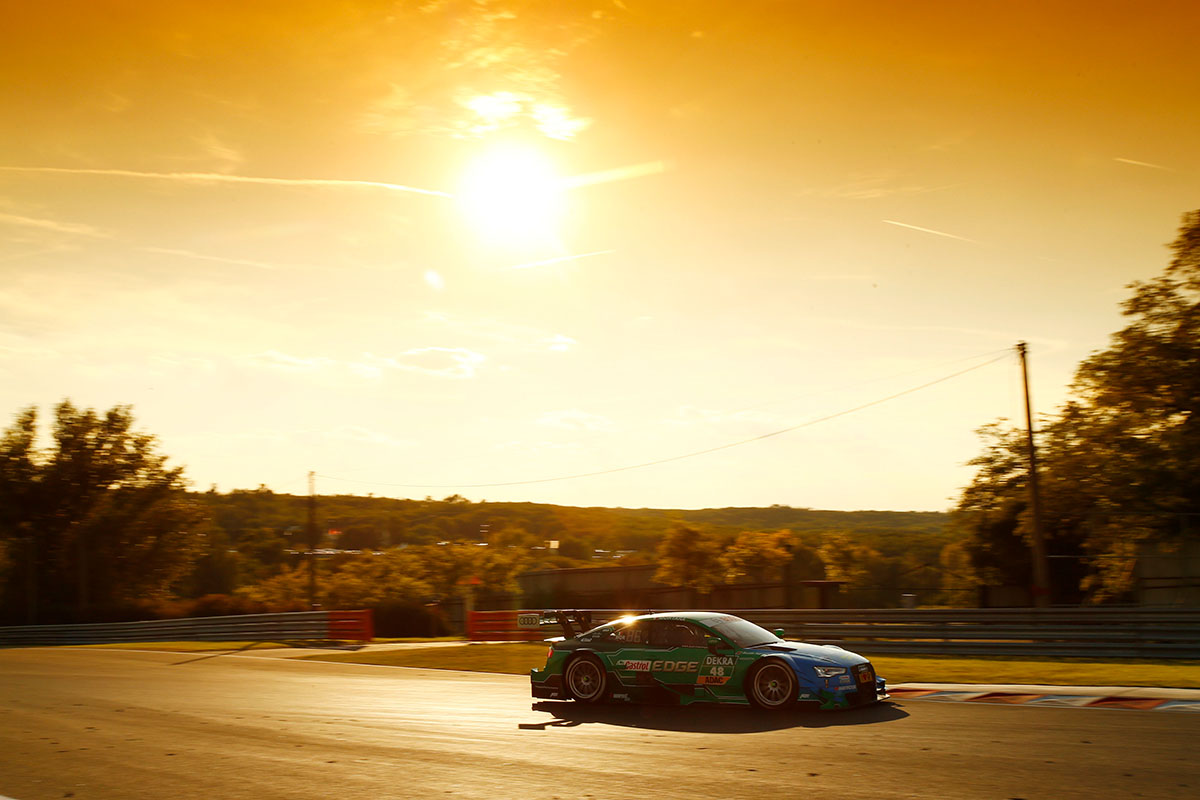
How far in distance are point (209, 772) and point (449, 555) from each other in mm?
93449

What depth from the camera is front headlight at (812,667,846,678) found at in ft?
39.2

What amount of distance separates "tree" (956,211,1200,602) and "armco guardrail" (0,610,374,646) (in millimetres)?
24149

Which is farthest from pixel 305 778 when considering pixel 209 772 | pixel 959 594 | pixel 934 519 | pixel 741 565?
pixel 934 519

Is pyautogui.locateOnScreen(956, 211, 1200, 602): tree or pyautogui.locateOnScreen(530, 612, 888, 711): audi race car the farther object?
pyautogui.locateOnScreen(956, 211, 1200, 602): tree

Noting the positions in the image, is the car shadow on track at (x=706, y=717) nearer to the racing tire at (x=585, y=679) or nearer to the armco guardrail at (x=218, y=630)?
the racing tire at (x=585, y=679)

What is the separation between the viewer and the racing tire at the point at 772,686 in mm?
11992

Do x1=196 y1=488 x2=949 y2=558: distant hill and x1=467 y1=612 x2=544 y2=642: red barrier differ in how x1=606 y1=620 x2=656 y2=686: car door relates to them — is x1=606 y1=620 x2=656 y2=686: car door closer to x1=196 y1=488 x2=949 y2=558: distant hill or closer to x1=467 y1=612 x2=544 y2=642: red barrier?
x1=467 y1=612 x2=544 y2=642: red barrier

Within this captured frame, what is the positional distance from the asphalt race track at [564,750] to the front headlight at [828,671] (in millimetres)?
449

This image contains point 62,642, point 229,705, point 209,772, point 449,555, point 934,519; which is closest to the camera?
point 209,772

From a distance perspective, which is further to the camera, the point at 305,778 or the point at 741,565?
the point at 741,565

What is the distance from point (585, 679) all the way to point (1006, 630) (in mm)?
10502

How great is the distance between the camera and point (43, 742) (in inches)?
450

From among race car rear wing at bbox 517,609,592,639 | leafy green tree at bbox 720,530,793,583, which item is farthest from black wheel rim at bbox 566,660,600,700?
leafy green tree at bbox 720,530,793,583

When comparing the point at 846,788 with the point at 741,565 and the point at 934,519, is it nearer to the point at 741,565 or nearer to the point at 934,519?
the point at 741,565
